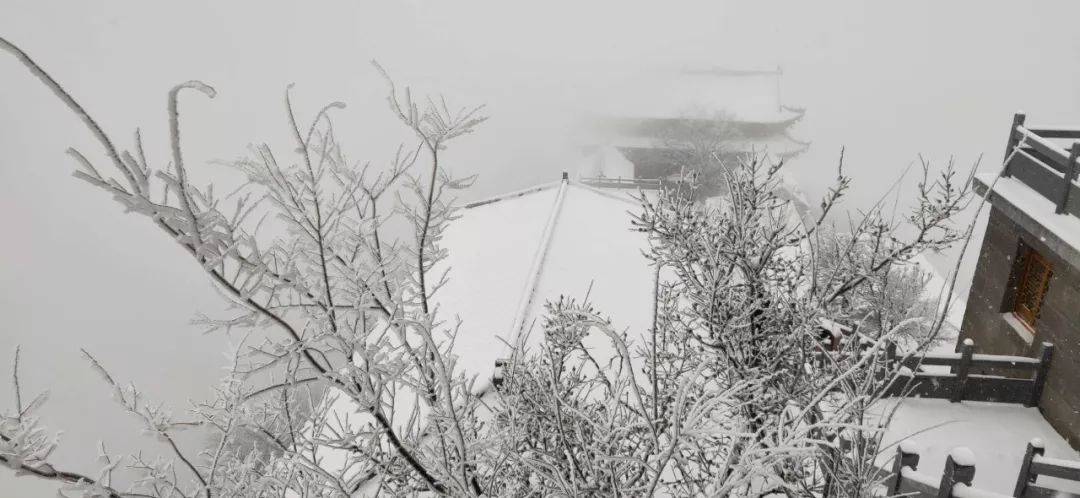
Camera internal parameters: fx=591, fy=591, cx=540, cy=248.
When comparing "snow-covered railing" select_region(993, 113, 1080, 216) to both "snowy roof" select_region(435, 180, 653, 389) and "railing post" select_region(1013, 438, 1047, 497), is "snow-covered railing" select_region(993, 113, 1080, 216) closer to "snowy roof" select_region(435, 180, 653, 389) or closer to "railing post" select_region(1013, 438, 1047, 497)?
"railing post" select_region(1013, 438, 1047, 497)

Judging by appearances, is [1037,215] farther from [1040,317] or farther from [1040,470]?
[1040,470]

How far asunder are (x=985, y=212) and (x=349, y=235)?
103 feet

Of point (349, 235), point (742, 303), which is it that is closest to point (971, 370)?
point (742, 303)

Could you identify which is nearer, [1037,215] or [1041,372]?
[1037,215]

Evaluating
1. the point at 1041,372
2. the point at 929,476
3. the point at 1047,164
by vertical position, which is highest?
the point at 1047,164

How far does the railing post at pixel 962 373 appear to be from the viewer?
6770 millimetres

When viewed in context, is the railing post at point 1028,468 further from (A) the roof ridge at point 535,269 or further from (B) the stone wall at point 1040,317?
(A) the roof ridge at point 535,269

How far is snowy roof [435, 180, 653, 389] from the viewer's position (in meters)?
9.75

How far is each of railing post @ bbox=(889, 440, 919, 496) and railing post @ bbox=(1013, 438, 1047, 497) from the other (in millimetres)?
1197

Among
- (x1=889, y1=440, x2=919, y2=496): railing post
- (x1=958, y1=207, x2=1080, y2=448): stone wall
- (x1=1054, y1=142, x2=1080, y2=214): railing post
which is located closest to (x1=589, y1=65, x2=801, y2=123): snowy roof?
(x1=958, y1=207, x2=1080, y2=448): stone wall

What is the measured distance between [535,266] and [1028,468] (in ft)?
25.0

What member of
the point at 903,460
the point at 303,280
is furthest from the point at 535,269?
the point at 303,280

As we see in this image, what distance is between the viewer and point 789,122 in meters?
29.2

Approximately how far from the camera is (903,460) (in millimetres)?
4809
